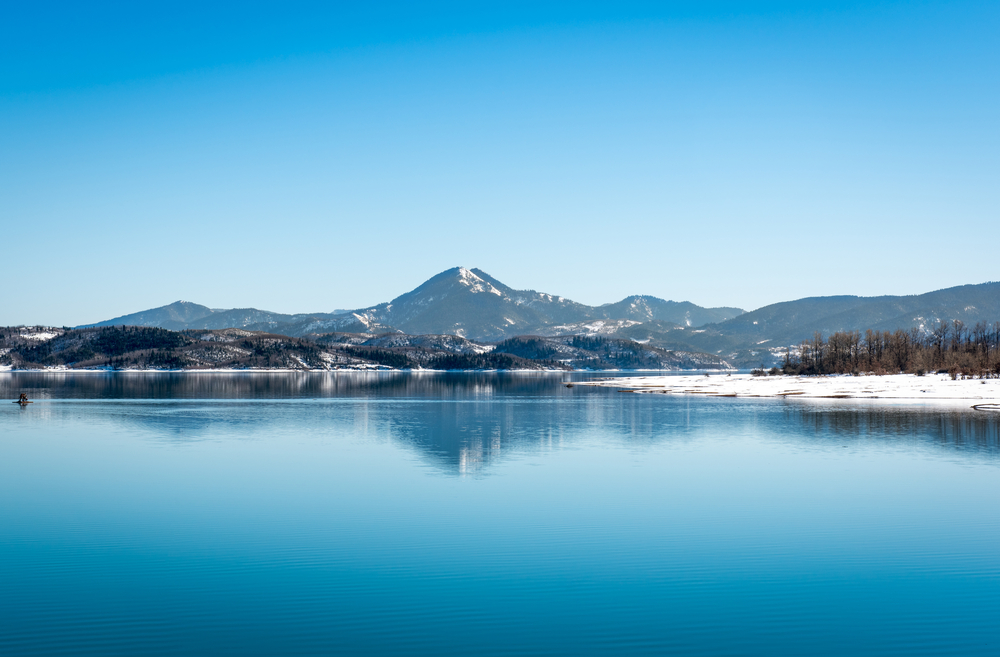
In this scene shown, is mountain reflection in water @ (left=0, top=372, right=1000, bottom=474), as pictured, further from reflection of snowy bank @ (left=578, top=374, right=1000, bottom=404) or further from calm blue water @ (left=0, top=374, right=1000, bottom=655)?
reflection of snowy bank @ (left=578, top=374, right=1000, bottom=404)

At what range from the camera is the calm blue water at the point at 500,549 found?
16734 millimetres

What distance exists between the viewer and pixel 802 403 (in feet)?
329

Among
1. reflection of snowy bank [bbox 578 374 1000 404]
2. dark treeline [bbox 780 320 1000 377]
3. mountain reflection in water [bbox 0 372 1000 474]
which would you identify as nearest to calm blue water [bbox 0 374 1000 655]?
→ mountain reflection in water [bbox 0 372 1000 474]

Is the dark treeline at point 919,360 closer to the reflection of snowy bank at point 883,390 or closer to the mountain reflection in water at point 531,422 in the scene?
the reflection of snowy bank at point 883,390

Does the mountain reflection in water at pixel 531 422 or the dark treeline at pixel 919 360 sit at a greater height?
the dark treeline at pixel 919 360

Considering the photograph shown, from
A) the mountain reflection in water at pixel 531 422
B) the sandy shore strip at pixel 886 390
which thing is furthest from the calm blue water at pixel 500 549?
the sandy shore strip at pixel 886 390

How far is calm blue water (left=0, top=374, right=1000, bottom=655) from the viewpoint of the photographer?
Result: 54.9 ft

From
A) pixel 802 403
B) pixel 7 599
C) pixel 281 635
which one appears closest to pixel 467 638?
pixel 281 635

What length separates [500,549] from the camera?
936 inches

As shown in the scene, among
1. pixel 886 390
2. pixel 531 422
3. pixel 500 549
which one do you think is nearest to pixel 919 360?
pixel 886 390

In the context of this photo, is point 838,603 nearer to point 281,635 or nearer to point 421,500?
point 281,635

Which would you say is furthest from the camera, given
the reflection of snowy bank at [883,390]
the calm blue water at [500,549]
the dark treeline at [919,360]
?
the dark treeline at [919,360]

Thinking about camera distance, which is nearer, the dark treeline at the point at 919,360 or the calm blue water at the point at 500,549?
the calm blue water at the point at 500,549

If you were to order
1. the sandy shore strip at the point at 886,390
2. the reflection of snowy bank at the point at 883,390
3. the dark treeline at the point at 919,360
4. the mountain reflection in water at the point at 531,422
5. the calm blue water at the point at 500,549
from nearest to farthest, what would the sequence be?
the calm blue water at the point at 500,549 → the mountain reflection in water at the point at 531,422 → the sandy shore strip at the point at 886,390 → the reflection of snowy bank at the point at 883,390 → the dark treeline at the point at 919,360
